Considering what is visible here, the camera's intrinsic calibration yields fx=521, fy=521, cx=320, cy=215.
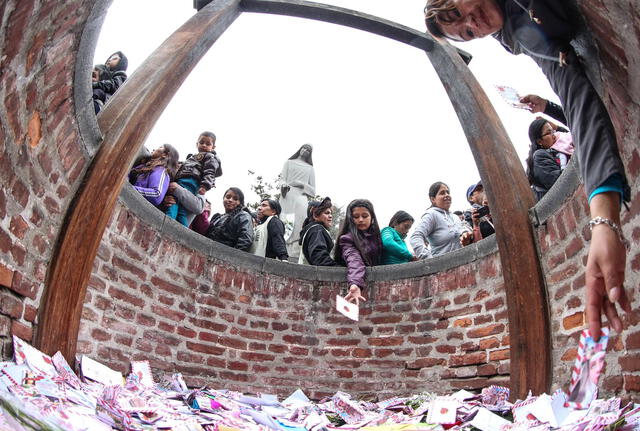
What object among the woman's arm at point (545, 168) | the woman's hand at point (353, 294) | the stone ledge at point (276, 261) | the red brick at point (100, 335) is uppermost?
the woman's arm at point (545, 168)

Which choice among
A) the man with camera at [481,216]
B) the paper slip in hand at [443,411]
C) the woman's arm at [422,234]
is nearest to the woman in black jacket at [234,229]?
the woman's arm at [422,234]

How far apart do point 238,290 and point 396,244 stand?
1.59 m

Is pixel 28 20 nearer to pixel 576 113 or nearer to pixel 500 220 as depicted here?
pixel 576 113

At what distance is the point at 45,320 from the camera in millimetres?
2713

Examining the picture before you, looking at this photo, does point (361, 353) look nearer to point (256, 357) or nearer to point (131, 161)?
point (256, 357)

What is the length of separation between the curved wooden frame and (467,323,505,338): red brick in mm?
463

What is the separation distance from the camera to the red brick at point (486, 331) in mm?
3788

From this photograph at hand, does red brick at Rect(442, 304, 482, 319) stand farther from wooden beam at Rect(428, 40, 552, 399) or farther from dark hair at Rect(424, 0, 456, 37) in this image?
dark hair at Rect(424, 0, 456, 37)

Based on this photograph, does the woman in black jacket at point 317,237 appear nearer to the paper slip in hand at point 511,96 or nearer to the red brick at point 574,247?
the red brick at point 574,247

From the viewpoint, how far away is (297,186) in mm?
7766

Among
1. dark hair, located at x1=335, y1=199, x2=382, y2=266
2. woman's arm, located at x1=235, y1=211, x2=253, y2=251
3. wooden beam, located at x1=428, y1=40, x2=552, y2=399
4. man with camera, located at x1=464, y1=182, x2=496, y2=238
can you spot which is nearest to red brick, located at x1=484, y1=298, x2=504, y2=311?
wooden beam, located at x1=428, y1=40, x2=552, y2=399

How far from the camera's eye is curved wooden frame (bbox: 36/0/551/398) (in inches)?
112

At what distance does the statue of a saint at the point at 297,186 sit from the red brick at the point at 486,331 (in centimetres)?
366

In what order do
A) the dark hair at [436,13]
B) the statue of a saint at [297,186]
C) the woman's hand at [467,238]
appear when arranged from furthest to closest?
1. the statue of a saint at [297,186]
2. the woman's hand at [467,238]
3. the dark hair at [436,13]
